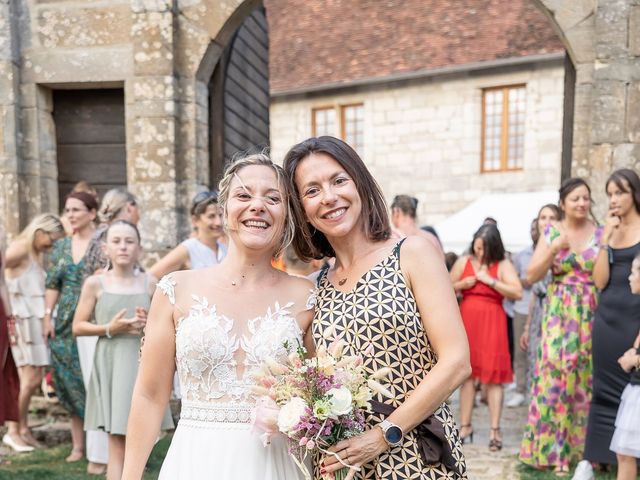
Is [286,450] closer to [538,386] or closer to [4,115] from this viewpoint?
[538,386]

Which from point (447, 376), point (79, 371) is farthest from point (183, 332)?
point (79, 371)

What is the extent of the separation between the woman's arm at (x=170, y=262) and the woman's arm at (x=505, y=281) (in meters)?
2.56

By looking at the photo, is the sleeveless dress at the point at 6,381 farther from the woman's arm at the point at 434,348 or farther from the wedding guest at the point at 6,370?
the woman's arm at the point at 434,348

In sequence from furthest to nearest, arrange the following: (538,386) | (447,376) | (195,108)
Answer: (195,108) → (538,386) → (447,376)

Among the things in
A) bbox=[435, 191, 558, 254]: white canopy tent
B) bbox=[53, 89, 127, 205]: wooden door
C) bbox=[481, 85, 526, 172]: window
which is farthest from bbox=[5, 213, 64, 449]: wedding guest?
bbox=[481, 85, 526, 172]: window

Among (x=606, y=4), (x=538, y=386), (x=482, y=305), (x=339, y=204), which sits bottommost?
(x=538, y=386)

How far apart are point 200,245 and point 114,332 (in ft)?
3.47

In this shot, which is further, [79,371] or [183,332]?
[79,371]

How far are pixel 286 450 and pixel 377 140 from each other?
1571 cm

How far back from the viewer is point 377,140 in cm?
1738

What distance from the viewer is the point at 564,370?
15.3ft

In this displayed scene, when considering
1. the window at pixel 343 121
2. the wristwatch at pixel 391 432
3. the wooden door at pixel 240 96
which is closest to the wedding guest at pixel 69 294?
the wooden door at pixel 240 96

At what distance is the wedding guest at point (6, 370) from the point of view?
15.8 feet

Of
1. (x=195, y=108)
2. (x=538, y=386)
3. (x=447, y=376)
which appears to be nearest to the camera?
(x=447, y=376)
